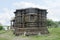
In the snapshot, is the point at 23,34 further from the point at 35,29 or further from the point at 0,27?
the point at 0,27

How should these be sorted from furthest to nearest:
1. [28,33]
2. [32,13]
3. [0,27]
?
[0,27] → [32,13] → [28,33]

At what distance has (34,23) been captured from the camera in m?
45.3

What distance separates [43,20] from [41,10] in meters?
2.86

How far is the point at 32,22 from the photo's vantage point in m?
45.1

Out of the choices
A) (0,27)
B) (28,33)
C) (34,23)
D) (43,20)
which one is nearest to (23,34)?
(28,33)

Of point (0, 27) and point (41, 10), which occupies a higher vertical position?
point (41, 10)

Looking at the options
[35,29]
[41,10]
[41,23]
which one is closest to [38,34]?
[35,29]

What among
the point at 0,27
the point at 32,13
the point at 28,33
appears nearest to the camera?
the point at 28,33

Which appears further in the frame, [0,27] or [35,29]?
[0,27]

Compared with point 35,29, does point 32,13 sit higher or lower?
higher

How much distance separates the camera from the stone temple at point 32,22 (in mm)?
43594

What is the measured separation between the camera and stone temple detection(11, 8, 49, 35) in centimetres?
4359

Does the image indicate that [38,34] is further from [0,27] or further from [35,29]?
[0,27]

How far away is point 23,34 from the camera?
140 ft
